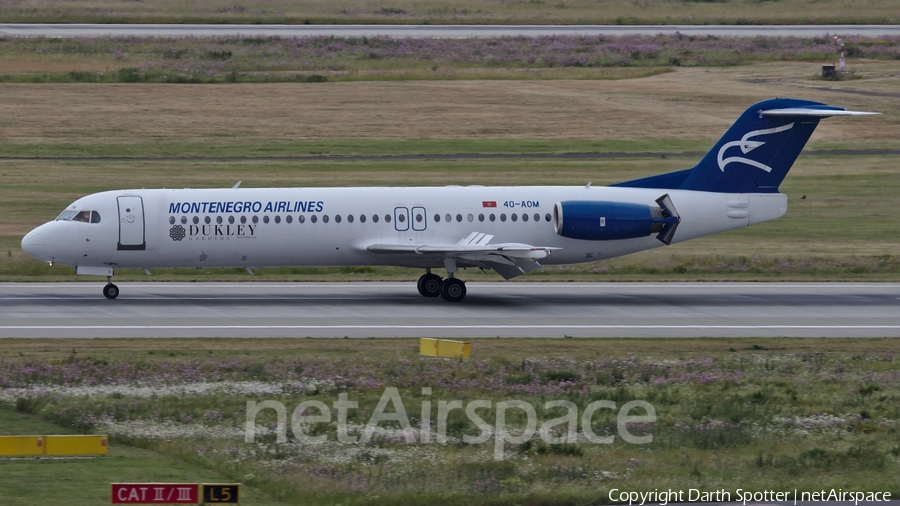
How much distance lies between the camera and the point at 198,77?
69.2 m

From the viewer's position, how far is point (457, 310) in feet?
105

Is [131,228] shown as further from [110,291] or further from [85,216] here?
[110,291]

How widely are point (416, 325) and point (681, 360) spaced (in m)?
7.67

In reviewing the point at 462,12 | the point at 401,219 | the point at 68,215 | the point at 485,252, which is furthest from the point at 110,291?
the point at 462,12

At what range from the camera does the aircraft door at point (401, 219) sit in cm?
3381

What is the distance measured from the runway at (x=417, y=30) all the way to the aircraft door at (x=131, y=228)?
47.5 meters

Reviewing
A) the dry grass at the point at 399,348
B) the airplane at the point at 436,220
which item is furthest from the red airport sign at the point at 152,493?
the airplane at the point at 436,220

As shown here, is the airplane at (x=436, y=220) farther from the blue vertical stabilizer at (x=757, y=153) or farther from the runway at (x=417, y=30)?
the runway at (x=417, y=30)

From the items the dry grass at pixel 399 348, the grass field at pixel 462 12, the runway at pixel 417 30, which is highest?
the grass field at pixel 462 12

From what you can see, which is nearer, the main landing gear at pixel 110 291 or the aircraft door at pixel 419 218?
the main landing gear at pixel 110 291

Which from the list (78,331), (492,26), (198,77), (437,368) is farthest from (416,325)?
(492,26)

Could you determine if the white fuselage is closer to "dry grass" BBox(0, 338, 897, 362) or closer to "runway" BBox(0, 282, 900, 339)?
"runway" BBox(0, 282, 900, 339)

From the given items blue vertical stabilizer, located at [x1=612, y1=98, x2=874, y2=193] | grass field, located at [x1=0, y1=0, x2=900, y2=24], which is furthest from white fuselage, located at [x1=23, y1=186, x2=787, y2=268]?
grass field, located at [x1=0, y1=0, x2=900, y2=24]

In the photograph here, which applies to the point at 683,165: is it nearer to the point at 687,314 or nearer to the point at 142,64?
the point at 687,314
